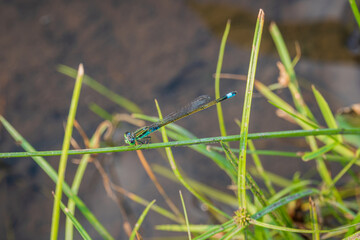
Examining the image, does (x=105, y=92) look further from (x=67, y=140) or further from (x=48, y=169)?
(x=67, y=140)

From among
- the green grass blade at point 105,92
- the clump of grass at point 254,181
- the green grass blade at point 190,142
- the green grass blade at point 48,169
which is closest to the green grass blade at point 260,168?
the clump of grass at point 254,181

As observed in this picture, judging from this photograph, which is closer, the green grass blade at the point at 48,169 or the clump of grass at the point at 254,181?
the clump of grass at the point at 254,181

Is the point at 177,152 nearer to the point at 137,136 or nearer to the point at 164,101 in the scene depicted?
the point at 164,101

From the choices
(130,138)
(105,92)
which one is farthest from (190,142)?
(105,92)

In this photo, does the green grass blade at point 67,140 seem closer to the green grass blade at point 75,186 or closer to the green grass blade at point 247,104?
the green grass blade at point 75,186

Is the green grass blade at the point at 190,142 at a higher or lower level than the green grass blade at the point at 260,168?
lower

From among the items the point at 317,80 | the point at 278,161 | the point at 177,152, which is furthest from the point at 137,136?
the point at 317,80

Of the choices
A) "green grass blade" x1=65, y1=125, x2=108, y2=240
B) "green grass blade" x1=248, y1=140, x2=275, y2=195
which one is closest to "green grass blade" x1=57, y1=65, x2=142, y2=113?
"green grass blade" x1=65, y1=125, x2=108, y2=240

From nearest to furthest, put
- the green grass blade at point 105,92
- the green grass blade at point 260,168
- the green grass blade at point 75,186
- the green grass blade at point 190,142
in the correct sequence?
1. the green grass blade at point 190,142
2. the green grass blade at point 75,186
3. the green grass blade at point 260,168
4. the green grass blade at point 105,92

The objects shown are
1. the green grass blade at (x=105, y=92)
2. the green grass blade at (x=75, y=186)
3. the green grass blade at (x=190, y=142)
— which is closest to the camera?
the green grass blade at (x=190, y=142)

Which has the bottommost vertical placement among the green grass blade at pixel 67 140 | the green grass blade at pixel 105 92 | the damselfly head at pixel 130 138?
the green grass blade at pixel 67 140
